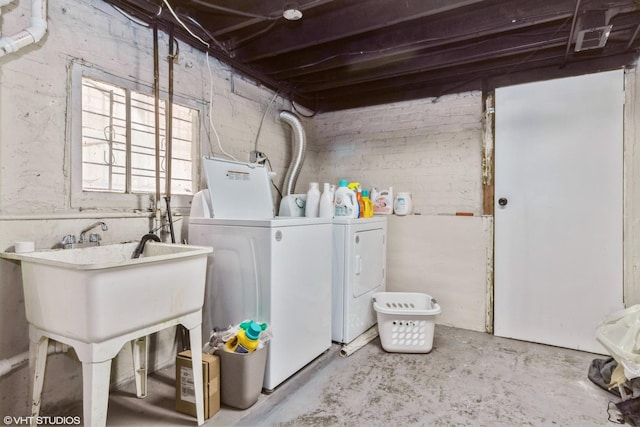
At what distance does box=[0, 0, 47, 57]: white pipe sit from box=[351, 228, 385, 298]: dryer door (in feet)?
6.61

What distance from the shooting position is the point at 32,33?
1458mm

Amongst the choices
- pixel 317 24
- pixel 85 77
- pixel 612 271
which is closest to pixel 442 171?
pixel 612 271

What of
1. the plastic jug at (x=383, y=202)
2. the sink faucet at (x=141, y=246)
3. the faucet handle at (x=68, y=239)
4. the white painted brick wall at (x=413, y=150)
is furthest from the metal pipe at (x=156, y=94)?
the plastic jug at (x=383, y=202)

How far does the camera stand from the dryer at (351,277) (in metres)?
2.39

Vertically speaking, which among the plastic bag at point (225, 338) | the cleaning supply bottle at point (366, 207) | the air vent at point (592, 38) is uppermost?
the air vent at point (592, 38)

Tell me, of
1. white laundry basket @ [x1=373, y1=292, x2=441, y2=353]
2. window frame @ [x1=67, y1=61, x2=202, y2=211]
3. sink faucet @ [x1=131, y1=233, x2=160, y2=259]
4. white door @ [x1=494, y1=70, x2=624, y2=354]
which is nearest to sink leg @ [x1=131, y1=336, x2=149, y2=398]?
sink faucet @ [x1=131, y1=233, x2=160, y2=259]

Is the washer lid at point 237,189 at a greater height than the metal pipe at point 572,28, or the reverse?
the metal pipe at point 572,28

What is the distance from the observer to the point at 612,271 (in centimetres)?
237

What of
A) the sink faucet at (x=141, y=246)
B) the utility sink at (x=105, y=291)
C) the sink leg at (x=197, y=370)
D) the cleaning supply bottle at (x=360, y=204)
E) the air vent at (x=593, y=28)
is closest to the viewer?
the utility sink at (x=105, y=291)

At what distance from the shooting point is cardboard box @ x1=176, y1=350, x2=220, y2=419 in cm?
159

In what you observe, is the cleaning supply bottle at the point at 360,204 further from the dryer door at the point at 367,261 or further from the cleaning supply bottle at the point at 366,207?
the dryer door at the point at 367,261

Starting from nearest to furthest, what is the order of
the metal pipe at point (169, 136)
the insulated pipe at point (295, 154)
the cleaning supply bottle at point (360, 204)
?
the metal pipe at point (169, 136) → the cleaning supply bottle at point (360, 204) → the insulated pipe at point (295, 154)

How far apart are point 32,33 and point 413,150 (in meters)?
2.69

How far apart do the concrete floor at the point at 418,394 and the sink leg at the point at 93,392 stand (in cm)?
45
